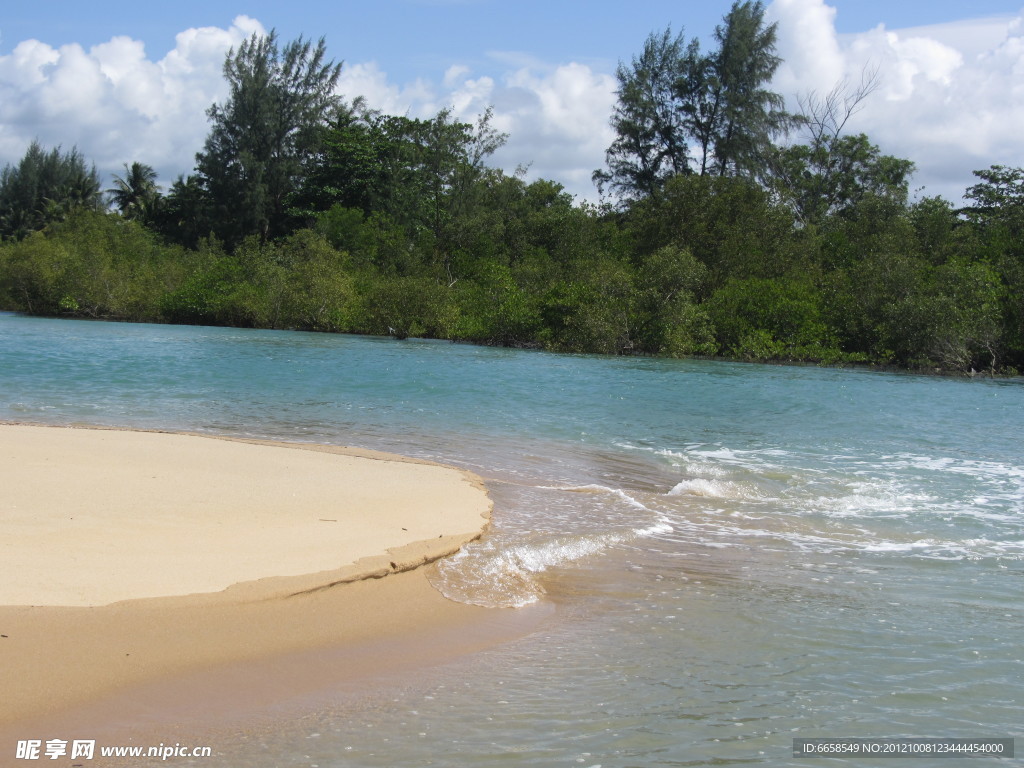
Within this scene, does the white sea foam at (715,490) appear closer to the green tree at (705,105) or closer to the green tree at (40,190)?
the green tree at (705,105)

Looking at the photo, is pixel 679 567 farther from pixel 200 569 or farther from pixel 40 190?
pixel 40 190

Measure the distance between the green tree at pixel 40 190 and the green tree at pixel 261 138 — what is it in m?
20.8

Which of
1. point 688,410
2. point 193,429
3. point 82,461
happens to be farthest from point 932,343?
point 82,461

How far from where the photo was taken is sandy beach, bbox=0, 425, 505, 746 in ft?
12.8

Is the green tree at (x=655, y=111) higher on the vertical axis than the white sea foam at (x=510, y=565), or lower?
higher

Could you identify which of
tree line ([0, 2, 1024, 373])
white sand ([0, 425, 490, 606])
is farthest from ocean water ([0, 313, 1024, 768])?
tree line ([0, 2, 1024, 373])

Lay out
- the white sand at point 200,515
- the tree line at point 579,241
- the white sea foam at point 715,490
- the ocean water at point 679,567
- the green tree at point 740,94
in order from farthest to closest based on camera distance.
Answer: the green tree at point 740,94
the tree line at point 579,241
the white sea foam at point 715,490
the white sand at point 200,515
the ocean water at point 679,567

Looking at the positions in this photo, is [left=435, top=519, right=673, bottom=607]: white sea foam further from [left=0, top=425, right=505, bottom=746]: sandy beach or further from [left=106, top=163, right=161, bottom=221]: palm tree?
[left=106, top=163, right=161, bottom=221]: palm tree

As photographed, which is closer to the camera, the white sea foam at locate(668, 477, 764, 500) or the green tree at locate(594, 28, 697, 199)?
the white sea foam at locate(668, 477, 764, 500)

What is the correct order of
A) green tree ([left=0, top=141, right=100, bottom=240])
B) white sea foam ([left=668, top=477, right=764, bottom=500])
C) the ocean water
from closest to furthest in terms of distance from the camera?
the ocean water
white sea foam ([left=668, top=477, right=764, bottom=500])
green tree ([left=0, top=141, right=100, bottom=240])

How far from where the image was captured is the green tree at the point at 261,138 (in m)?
52.5

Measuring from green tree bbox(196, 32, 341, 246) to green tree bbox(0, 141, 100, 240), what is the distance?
68.2 feet

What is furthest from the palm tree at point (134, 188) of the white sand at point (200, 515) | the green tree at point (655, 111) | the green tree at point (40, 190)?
the white sand at point (200, 515)

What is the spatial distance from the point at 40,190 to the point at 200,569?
83.2 m
